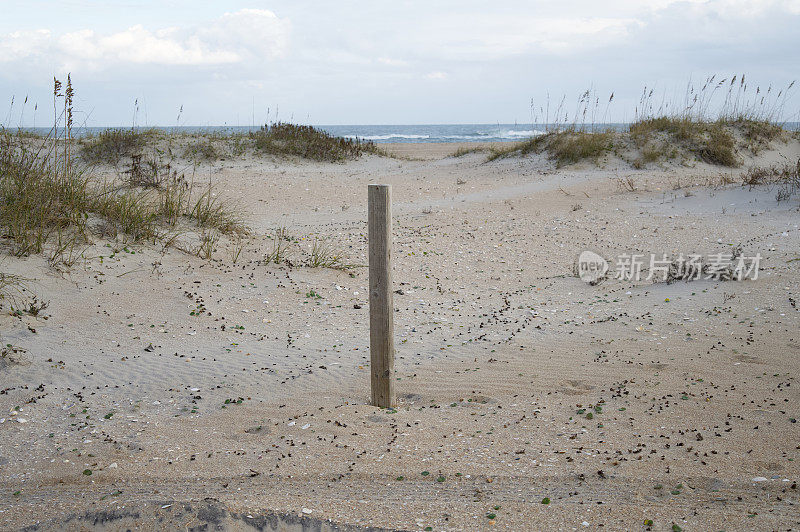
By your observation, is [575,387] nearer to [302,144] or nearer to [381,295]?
[381,295]

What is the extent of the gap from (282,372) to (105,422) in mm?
1483

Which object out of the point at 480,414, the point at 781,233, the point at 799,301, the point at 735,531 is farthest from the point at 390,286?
the point at 781,233

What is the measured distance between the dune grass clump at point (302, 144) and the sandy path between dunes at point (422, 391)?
30.6ft

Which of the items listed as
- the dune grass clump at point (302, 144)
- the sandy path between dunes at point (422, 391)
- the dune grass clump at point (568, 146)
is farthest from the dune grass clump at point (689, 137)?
the dune grass clump at point (302, 144)

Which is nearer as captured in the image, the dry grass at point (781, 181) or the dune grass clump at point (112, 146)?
the dry grass at point (781, 181)

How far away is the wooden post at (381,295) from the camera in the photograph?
172 inches

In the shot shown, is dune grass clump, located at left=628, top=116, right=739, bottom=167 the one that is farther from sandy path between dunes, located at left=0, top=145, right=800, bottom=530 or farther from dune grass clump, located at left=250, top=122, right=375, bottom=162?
dune grass clump, located at left=250, top=122, right=375, bottom=162

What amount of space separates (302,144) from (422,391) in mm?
15173

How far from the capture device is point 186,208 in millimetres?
8875

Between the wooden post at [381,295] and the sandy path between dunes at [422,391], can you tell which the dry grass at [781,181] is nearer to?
the sandy path between dunes at [422,391]

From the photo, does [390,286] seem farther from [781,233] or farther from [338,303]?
[781,233]

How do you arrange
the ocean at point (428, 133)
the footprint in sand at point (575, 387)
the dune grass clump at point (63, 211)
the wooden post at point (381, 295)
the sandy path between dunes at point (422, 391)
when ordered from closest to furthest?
1. the sandy path between dunes at point (422, 391)
2. the wooden post at point (381, 295)
3. the footprint in sand at point (575, 387)
4. the dune grass clump at point (63, 211)
5. the ocean at point (428, 133)

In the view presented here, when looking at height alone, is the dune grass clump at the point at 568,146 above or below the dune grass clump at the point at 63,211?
above

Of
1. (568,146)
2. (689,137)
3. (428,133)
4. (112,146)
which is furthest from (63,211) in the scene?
(428,133)
